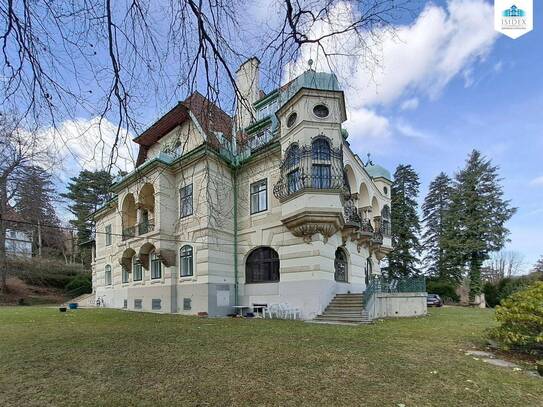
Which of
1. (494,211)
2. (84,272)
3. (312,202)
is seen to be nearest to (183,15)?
(312,202)

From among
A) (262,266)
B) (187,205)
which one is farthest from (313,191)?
(187,205)

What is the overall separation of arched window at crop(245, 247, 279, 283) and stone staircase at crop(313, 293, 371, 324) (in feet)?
10.8

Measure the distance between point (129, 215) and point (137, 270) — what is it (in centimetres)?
427

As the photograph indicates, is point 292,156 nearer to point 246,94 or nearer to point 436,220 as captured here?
point 246,94

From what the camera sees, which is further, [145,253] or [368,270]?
[368,270]

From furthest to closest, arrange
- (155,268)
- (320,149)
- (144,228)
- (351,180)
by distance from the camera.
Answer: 1. (144,228)
2. (155,268)
3. (351,180)
4. (320,149)

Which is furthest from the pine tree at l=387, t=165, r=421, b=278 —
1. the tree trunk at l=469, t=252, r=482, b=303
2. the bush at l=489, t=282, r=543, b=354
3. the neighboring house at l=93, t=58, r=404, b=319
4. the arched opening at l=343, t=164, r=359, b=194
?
the bush at l=489, t=282, r=543, b=354

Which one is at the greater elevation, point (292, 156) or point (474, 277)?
point (292, 156)

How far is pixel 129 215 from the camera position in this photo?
24938 millimetres

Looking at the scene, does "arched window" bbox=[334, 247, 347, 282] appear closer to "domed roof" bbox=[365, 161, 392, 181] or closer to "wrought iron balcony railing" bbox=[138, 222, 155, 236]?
"domed roof" bbox=[365, 161, 392, 181]

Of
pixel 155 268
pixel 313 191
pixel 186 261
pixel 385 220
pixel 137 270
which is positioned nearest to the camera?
pixel 313 191

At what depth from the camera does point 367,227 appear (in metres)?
21.4

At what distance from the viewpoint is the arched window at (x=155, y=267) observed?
21.4 metres

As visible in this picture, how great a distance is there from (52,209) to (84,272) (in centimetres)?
2791
